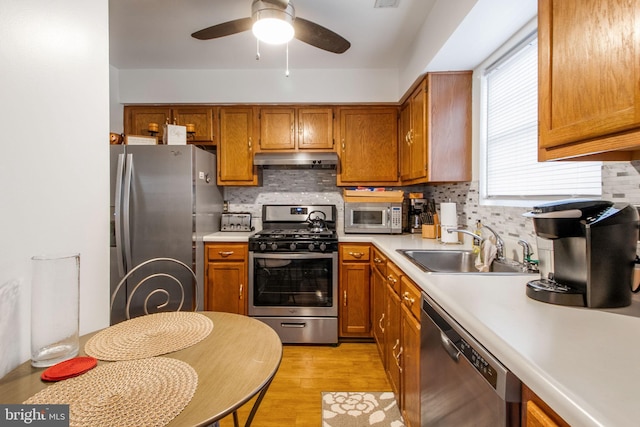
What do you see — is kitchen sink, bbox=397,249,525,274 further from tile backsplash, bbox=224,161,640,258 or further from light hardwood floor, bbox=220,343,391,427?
Result: light hardwood floor, bbox=220,343,391,427

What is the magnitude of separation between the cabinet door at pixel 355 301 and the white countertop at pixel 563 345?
5.12ft

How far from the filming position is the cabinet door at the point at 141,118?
3.11m

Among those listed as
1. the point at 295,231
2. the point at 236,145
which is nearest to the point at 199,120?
the point at 236,145

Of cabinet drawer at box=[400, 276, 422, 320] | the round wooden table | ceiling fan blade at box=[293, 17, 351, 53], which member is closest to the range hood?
ceiling fan blade at box=[293, 17, 351, 53]

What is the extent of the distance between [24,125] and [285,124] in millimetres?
2414

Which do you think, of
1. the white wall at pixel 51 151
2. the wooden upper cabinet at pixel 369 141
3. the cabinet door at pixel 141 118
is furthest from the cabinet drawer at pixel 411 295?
the cabinet door at pixel 141 118

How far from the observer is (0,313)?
77 centimetres

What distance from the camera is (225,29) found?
1.91 m

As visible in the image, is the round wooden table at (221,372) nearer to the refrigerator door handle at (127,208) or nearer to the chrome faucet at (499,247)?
the chrome faucet at (499,247)

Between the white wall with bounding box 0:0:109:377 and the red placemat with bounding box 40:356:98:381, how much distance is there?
134 mm

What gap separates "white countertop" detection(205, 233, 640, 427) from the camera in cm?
51

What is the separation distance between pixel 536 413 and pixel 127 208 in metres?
2.74

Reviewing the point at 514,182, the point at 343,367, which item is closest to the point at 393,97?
the point at 514,182

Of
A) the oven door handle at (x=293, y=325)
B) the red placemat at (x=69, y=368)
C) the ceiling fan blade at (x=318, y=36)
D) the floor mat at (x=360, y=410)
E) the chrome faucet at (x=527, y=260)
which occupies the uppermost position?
the ceiling fan blade at (x=318, y=36)
